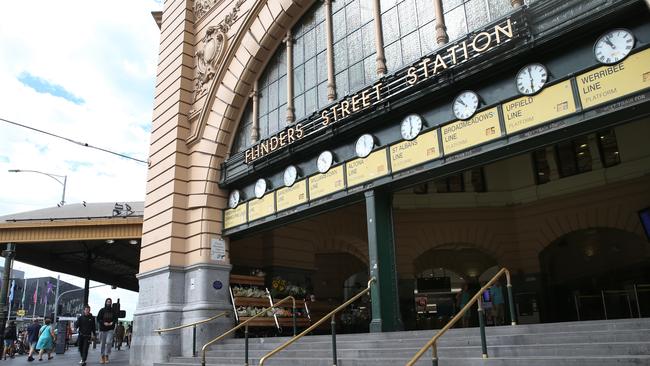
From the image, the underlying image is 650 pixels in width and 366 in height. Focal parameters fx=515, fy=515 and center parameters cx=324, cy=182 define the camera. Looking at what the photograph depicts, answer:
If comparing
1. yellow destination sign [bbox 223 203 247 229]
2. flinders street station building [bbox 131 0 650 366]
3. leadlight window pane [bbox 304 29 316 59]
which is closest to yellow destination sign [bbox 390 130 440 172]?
flinders street station building [bbox 131 0 650 366]

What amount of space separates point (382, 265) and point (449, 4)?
6519mm

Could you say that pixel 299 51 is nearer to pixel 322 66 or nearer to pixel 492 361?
pixel 322 66

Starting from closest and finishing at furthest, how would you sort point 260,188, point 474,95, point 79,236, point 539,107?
point 539,107
point 474,95
point 260,188
point 79,236

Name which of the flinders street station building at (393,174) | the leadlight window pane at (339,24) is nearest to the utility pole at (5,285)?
the flinders street station building at (393,174)

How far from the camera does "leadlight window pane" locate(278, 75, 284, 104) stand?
16869 millimetres

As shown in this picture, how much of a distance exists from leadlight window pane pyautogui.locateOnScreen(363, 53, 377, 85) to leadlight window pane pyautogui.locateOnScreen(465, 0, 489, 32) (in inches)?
112

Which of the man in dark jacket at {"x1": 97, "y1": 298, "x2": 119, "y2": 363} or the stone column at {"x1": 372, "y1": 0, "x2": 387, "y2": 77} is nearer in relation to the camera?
the stone column at {"x1": 372, "y1": 0, "x2": 387, "y2": 77}

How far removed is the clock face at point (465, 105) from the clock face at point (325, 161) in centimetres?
393

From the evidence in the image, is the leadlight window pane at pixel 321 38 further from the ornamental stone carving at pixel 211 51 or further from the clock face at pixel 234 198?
the clock face at pixel 234 198

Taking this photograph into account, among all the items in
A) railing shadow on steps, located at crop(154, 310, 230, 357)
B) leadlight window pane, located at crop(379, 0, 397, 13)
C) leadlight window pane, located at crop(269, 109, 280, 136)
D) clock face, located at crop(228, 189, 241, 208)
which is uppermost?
leadlight window pane, located at crop(379, 0, 397, 13)

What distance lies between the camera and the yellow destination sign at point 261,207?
15.7 m

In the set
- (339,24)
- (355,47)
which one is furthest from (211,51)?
(355,47)

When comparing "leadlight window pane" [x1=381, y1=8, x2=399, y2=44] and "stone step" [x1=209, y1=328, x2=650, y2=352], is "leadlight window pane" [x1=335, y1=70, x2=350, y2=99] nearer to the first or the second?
"leadlight window pane" [x1=381, y1=8, x2=399, y2=44]

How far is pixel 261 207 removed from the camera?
16.0m
